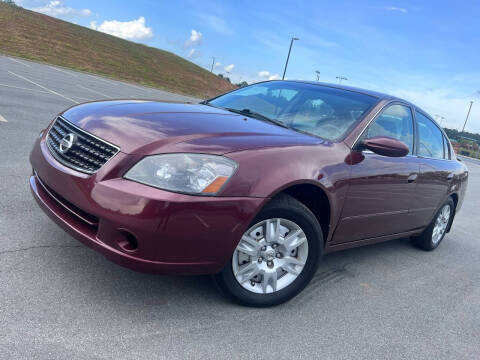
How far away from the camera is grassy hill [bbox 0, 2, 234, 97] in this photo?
35.5 meters

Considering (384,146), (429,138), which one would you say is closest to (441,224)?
(429,138)

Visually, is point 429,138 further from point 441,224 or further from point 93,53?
point 93,53

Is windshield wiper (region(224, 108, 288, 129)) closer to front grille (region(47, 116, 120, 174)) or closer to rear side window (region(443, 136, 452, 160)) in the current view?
front grille (region(47, 116, 120, 174))

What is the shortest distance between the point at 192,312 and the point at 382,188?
6.25 feet

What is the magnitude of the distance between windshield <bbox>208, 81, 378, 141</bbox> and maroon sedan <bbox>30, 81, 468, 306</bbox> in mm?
17

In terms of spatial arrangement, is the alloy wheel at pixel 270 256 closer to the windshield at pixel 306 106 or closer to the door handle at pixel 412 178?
the windshield at pixel 306 106

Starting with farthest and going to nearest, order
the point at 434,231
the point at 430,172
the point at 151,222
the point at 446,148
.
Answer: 1. the point at 446,148
2. the point at 434,231
3. the point at 430,172
4. the point at 151,222

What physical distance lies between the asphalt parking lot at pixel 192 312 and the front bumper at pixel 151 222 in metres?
0.35

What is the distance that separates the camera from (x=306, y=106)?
3.87m

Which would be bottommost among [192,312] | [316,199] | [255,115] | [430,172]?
[192,312]

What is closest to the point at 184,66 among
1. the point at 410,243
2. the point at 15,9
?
the point at 15,9

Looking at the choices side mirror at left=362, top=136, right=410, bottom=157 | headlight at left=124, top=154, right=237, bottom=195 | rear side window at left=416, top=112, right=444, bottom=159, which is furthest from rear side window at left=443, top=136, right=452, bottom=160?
headlight at left=124, top=154, right=237, bottom=195

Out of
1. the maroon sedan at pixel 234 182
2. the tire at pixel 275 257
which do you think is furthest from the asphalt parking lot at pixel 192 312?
the maroon sedan at pixel 234 182

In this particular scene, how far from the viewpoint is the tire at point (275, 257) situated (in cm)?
278
